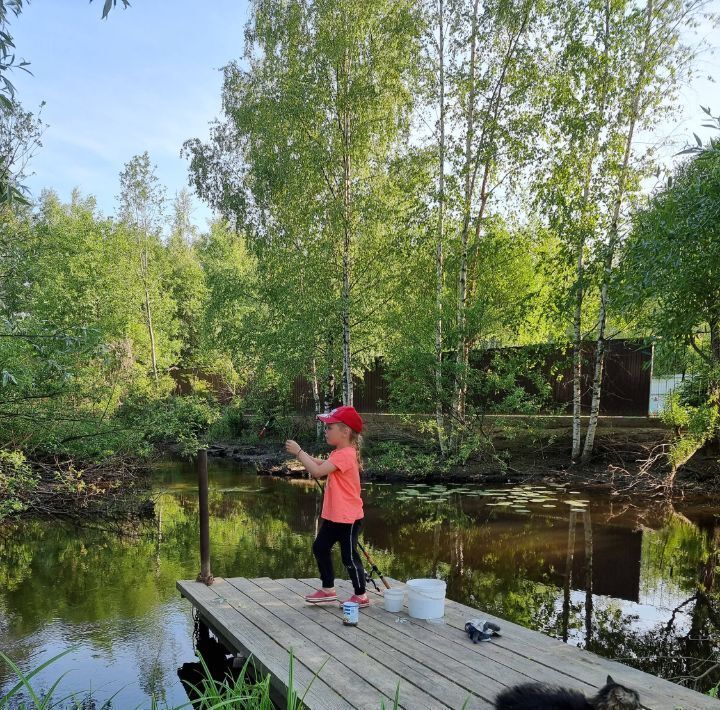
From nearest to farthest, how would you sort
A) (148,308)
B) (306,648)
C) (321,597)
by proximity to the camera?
(306,648), (321,597), (148,308)

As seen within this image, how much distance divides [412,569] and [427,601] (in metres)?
3.54

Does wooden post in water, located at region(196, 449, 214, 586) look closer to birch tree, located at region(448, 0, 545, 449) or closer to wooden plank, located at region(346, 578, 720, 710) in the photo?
wooden plank, located at region(346, 578, 720, 710)

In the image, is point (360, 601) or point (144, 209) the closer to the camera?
point (360, 601)

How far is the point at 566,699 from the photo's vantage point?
8.66 ft

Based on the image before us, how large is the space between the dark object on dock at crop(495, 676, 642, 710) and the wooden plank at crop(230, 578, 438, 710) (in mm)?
548

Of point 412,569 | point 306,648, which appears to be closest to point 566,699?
point 306,648

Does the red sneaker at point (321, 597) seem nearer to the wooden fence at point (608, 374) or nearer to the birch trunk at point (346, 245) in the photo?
the wooden fence at point (608, 374)

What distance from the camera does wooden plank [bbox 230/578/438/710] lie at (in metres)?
3.43

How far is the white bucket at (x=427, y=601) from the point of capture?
4.75 metres

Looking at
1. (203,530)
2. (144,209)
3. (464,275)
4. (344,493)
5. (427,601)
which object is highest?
(144,209)

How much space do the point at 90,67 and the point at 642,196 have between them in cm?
1181

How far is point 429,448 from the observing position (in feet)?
53.3

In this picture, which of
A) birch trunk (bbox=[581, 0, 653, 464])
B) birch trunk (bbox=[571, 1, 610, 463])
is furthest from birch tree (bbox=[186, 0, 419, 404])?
birch trunk (bbox=[581, 0, 653, 464])

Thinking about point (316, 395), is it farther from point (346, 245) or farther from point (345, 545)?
point (345, 545)
